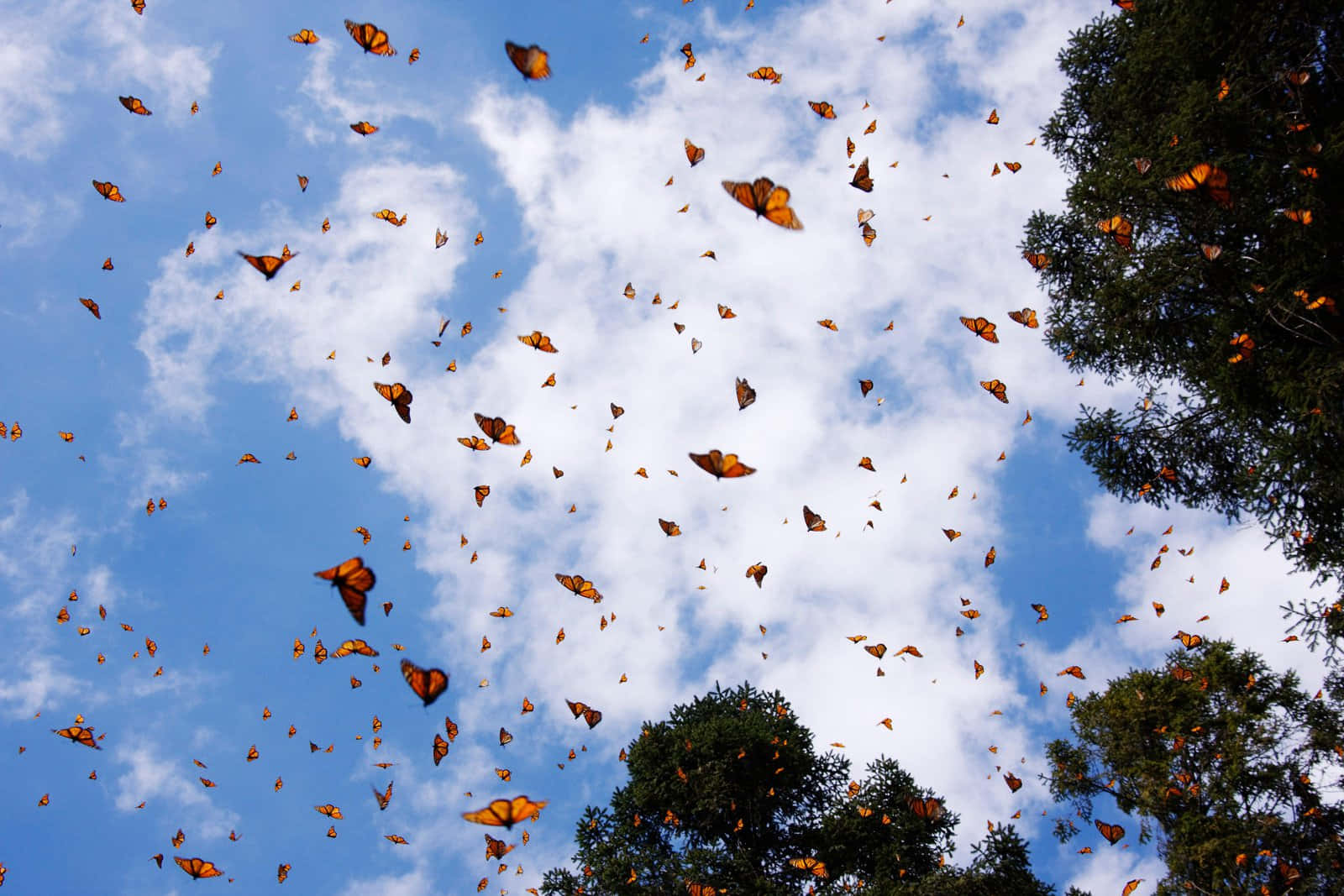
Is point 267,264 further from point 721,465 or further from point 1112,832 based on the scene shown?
point 1112,832

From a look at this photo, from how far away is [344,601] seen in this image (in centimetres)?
666

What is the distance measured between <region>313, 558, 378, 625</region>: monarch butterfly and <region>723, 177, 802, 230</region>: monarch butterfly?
5537 mm

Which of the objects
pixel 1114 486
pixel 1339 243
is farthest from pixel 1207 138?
pixel 1114 486

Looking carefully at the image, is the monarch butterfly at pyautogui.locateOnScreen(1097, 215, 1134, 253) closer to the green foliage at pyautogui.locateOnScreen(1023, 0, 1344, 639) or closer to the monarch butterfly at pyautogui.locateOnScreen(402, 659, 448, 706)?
the green foliage at pyautogui.locateOnScreen(1023, 0, 1344, 639)

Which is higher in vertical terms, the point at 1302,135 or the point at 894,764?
the point at 1302,135

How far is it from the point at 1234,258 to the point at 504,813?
39.3ft

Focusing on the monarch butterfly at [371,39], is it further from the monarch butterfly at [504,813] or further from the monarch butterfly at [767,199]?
the monarch butterfly at [504,813]

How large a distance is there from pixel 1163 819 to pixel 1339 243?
13195mm

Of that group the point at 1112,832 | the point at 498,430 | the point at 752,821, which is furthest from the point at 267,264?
the point at 1112,832

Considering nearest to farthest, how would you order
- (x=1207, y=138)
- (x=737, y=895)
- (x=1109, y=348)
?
(x=1207, y=138)
(x=1109, y=348)
(x=737, y=895)

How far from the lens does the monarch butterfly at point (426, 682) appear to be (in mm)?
8297

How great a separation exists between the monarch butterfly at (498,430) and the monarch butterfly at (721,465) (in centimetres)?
348

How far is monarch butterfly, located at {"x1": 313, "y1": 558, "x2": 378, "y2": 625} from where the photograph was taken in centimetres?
663

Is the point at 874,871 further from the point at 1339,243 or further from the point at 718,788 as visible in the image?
the point at 1339,243
